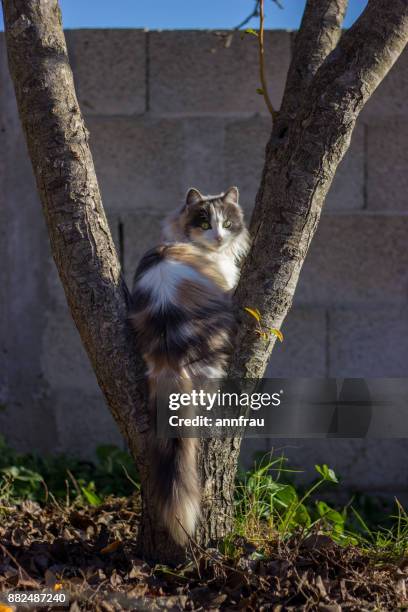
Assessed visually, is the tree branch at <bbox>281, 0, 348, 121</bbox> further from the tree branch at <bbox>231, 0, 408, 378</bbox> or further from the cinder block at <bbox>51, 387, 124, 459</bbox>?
the cinder block at <bbox>51, 387, 124, 459</bbox>

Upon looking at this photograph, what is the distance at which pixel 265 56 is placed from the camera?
3410mm

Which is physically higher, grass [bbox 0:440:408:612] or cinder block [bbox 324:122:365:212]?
cinder block [bbox 324:122:365:212]

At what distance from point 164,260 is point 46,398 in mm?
1505

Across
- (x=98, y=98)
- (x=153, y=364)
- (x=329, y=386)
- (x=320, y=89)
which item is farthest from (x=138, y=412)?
(x=98, y=98)

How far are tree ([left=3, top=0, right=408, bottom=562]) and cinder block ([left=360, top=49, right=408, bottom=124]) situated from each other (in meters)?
1.44

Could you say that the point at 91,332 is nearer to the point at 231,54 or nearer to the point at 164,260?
the point at 164,260

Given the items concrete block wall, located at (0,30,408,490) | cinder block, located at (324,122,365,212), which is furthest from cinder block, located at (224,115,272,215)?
cinder block, located at (324,122,365,212)

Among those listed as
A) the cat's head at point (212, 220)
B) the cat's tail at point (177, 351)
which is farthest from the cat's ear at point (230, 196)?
the cat's tail at point (177, 351)

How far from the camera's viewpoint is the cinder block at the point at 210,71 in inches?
134

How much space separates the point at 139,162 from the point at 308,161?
5.48ft

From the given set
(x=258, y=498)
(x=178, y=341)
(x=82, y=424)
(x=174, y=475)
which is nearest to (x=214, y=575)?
(x=174, y=475)

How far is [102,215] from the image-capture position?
6.60 ft

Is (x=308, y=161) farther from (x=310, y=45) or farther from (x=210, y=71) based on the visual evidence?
(x=210, y=71)

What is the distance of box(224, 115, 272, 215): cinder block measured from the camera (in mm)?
3439
